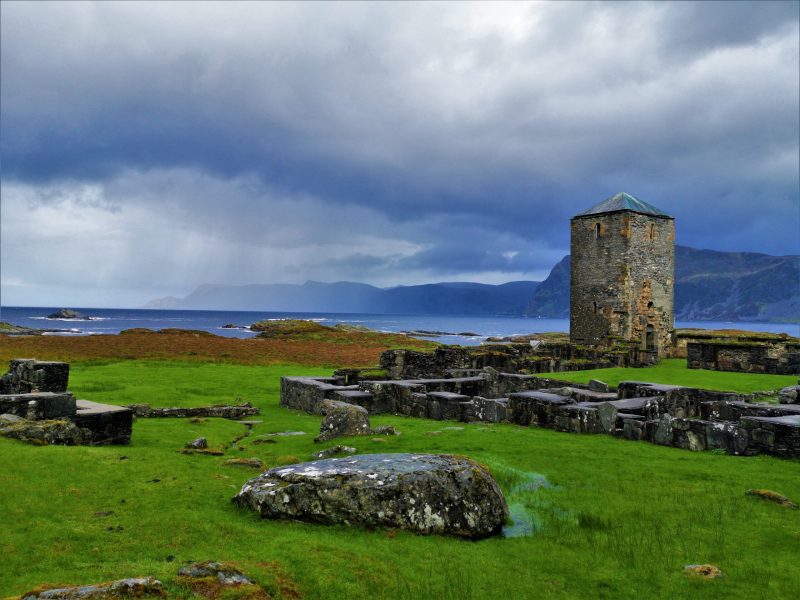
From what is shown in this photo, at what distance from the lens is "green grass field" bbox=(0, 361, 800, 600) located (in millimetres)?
5891

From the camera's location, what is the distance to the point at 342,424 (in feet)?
44.7

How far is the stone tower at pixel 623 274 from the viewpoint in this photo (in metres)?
41.9

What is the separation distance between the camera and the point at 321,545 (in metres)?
6.54

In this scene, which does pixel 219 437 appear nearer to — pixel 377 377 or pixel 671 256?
A: pixel 377 377

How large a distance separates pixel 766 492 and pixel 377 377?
61.2 feet

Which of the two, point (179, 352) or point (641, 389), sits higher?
point (641, 389)

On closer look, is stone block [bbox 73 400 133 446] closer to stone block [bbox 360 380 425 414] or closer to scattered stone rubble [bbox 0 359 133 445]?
scattered stone rubble [bbox 0 359 133 445]

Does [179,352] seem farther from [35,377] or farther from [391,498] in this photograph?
[391,498]

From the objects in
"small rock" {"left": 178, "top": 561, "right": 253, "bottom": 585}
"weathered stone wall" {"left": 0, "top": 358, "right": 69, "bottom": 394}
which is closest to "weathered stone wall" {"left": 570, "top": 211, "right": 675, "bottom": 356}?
"weathered stone wall" {"left": 0, "top": 358, "right": 69, "bottom": 394}

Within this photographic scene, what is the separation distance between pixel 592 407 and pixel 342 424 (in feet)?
22.3

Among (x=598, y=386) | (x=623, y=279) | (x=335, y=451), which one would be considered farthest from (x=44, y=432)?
(x=623, y=279)

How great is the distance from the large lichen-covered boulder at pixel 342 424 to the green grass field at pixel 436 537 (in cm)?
128

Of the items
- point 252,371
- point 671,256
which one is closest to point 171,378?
point 252,371

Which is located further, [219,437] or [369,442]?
[219,437]
